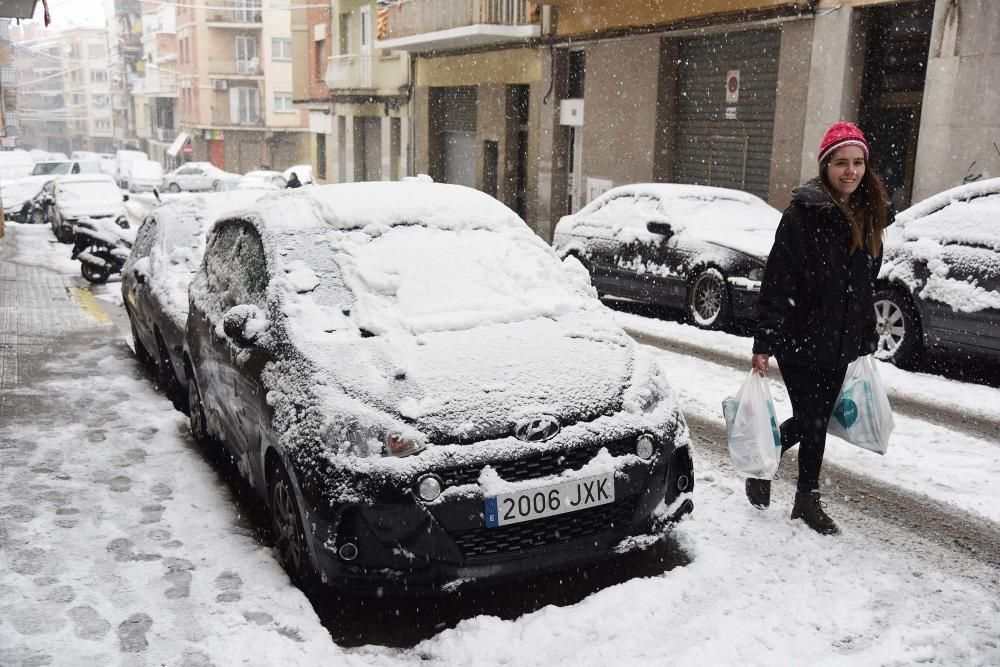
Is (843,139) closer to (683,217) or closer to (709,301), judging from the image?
(709,301)

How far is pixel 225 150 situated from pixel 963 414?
58.4 m

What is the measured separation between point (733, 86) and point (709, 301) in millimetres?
7433

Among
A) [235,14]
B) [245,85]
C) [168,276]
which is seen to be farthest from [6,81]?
[168,276]

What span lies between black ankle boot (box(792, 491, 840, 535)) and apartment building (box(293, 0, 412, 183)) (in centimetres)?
2419

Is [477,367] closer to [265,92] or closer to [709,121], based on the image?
[709,121]

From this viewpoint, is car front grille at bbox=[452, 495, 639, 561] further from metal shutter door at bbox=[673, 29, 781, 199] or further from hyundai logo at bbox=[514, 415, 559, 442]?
metal shutter door at bbox=[673, 29, 781, 199]

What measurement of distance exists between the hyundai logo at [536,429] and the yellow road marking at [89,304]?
8.00m

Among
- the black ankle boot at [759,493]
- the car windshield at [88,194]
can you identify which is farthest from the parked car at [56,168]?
the black ankle boot at [759,493]

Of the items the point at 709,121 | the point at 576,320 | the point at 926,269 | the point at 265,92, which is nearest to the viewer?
the point at 576,320

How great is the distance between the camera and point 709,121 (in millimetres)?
16750

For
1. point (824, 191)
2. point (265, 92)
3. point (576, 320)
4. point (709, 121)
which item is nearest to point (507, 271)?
point (576, 320)

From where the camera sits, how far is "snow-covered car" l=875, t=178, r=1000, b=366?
7.38 meters

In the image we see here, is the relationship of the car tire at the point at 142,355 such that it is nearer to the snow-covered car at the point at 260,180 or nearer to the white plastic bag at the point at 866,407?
the white plastic bag at the point at 866,407

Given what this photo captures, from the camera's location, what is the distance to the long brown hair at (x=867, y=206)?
13.7ft
